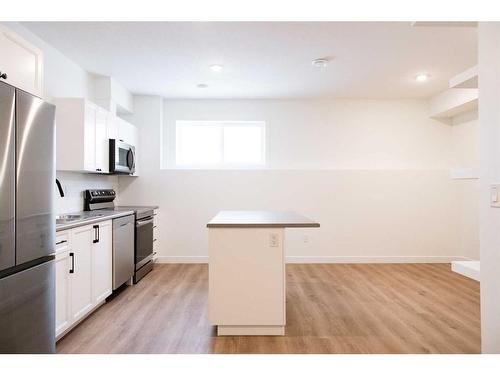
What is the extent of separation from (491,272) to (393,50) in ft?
8.21

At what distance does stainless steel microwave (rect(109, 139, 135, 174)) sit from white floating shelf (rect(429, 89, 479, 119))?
454 cm

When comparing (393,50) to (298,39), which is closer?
(298,39)

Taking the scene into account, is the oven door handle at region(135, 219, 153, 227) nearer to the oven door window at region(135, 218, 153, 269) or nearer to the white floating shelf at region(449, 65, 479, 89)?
the oven door window at region(135, 218, 153, 269)

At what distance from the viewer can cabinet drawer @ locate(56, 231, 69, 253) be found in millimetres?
2373

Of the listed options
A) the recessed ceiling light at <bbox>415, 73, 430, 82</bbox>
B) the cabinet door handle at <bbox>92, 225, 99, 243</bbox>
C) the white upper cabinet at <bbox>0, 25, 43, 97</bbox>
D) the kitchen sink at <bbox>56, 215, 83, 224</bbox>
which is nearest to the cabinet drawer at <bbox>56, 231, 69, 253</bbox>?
the kitchen sink at <bbox>56, 215, 83, 224</bbox>

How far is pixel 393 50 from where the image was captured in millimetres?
3371

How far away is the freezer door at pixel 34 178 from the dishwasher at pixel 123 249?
4.84 feet

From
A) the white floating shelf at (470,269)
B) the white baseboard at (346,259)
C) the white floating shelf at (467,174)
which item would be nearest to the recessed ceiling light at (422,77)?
the white baseboard at (346,259)

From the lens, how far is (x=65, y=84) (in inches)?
139

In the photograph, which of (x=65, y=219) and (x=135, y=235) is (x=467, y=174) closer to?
(x=65, y=219)

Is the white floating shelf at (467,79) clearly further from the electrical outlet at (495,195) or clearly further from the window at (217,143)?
the window at (217,143)
